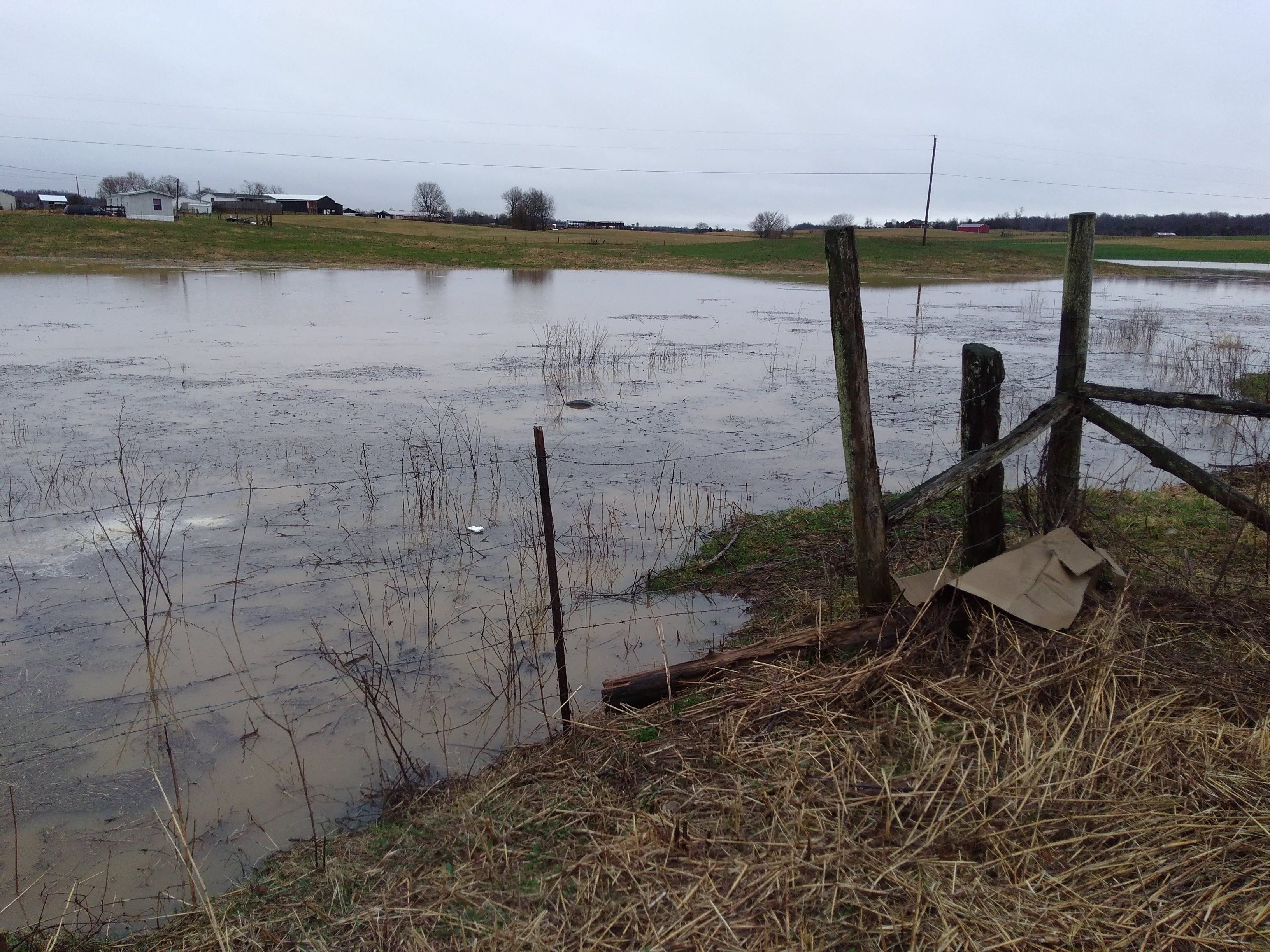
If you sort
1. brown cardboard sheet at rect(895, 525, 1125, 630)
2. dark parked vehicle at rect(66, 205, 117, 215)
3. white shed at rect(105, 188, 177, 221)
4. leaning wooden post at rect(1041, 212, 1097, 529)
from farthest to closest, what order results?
white shed at rect(105, 188, 177, 221) → dark parked vehicle at rect(66, 205, 117, 215) → leaning wooden post at rect(1041, 212, 1097, 529) → brown cardboard sheet at rect(895, 525, 1125, 630)

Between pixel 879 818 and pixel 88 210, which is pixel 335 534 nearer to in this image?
pixel 879 818

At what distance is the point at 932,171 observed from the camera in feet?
231

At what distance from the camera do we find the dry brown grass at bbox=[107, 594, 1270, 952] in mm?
2912

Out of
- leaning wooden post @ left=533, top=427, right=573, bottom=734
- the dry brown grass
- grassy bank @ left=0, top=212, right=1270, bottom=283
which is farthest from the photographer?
grassy bank @ left=0, top=212, right=1270, bottom=283

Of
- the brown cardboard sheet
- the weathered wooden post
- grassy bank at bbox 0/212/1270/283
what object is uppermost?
grassy bank at bbox 0/212/1270/283

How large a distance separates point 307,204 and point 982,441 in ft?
386

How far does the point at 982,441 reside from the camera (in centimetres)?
503

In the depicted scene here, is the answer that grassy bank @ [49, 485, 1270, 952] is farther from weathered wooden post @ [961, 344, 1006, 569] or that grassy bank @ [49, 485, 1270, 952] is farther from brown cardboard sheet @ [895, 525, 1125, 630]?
weathered wooden post @ [961, 344, 1006, 569]

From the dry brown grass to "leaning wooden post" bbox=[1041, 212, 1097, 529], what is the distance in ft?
3.41

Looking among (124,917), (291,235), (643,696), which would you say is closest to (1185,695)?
(643,696)

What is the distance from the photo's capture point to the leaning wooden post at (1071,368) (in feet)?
17.2

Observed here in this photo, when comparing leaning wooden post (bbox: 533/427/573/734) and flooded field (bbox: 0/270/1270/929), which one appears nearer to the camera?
flooded field (bbox: 0/270/1270/929)

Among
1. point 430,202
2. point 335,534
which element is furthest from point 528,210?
point 335,534

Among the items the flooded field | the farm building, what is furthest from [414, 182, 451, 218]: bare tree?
the flooded field
